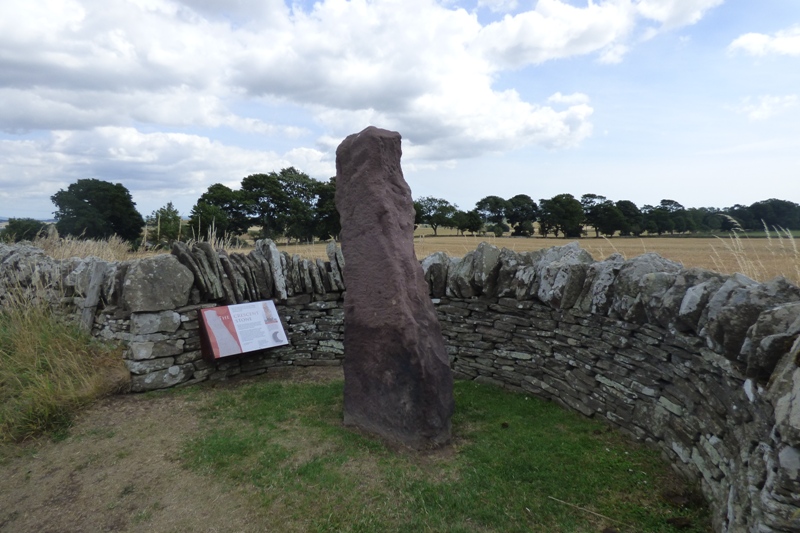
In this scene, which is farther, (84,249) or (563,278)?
(84,249)

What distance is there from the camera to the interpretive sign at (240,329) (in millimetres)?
6125

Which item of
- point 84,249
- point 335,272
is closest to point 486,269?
point 335,272

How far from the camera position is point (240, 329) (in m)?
6.38

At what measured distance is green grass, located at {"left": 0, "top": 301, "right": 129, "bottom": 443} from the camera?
5.06 meters

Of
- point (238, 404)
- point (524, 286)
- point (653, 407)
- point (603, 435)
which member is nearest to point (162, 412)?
point (238, 404)

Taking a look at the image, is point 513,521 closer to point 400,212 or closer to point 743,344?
point 743,344

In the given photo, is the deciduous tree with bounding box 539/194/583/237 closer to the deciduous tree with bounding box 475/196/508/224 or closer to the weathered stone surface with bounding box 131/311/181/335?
the deciduous tree with bounding box 475/196/508/224

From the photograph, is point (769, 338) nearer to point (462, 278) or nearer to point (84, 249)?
point (462, 278)

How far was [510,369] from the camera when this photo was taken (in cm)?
587

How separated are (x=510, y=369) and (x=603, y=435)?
145 cm

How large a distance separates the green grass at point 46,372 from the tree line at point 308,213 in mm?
15198

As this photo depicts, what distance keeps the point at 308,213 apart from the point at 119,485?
3572 centimetres

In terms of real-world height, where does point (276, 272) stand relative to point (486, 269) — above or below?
below

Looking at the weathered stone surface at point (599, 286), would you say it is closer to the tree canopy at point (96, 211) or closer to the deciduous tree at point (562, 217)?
the tree canopy at point (96, 211)
